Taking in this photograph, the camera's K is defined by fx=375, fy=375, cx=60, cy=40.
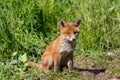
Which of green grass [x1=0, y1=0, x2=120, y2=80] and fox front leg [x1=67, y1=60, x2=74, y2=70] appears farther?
green grass [x1=0, y1=0, x2=120, y2=80]

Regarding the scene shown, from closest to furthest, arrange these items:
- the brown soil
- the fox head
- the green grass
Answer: the fox head
the brown soil
the green grass

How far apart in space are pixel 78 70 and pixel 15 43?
4.76ft

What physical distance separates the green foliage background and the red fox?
907 millimetres

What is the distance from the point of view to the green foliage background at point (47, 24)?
24.7ft

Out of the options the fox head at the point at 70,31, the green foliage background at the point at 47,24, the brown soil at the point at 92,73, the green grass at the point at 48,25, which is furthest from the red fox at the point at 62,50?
the green foliage background at the point at 47,24

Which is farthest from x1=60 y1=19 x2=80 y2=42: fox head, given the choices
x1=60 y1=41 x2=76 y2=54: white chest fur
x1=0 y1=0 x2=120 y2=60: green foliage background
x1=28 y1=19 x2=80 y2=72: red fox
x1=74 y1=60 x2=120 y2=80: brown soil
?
x1=0 y1=0 x2=120 y2=60: green foliage background

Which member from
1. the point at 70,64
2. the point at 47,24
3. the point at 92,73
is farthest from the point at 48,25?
the point at 92,73

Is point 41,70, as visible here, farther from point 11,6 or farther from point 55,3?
point 55,3

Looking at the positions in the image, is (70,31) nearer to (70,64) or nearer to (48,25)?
(70,64)

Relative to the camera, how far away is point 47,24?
27.8 feet

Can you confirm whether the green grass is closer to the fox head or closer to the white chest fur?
the white chest fur

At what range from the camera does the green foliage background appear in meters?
7.52

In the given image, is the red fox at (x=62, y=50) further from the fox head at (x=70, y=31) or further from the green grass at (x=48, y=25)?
the green grass at (x=48, y=25)

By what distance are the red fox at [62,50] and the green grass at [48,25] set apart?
2.31 ft
